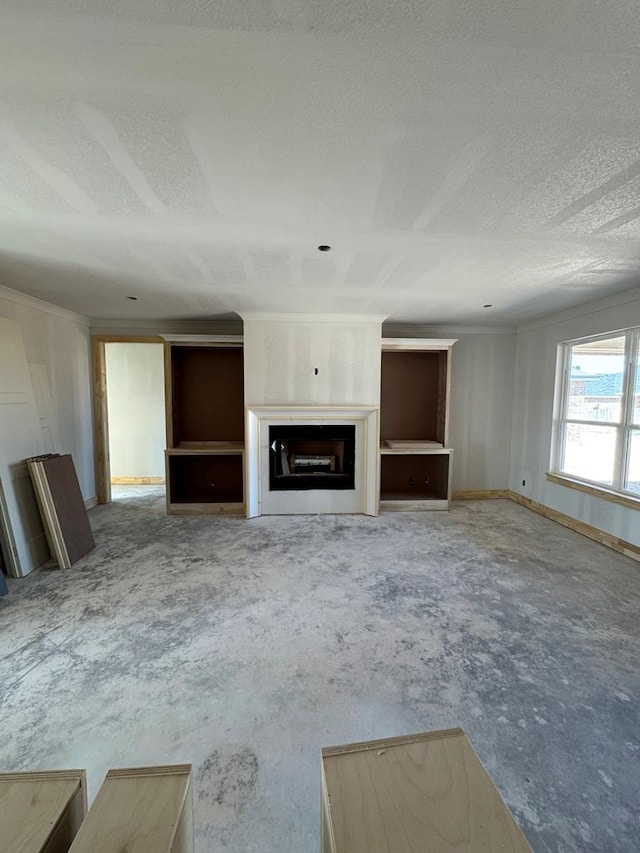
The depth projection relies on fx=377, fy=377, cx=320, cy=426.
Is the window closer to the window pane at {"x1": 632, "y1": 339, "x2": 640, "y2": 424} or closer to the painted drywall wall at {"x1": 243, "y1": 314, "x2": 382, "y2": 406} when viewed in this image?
the window pane at {"x1": 632, "y1": 339, "x2": 640, "y2": 424}

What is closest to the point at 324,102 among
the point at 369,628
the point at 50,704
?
the point at 369,628

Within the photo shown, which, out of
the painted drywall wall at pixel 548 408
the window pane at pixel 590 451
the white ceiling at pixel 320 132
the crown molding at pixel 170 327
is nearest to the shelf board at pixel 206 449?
Result: the crown molding at pixel 170 327

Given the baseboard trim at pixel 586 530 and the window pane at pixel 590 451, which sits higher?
the window pane at pixel 590 451

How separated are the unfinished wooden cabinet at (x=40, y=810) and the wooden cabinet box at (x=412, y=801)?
44 cm

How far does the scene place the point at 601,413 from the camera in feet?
13.5

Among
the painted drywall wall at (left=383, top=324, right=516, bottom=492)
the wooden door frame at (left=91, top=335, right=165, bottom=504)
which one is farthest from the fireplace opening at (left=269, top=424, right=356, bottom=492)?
the wooden door frame at (left=91, top=335, right=165, bottom=504)

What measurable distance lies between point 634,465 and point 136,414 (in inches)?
276

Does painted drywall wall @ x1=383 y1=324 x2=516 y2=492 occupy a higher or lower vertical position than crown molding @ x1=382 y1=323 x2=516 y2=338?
lower

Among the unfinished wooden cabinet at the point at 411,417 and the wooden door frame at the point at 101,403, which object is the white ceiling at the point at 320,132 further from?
the unfinished wooden cabinet at the point at 411,417

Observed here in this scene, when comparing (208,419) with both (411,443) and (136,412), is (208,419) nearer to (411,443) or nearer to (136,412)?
(136,412)

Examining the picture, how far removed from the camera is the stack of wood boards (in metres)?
3.45

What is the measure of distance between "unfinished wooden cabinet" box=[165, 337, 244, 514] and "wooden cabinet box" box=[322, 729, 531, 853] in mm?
4623

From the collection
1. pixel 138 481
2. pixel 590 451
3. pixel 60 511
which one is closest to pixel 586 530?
pixel 590 451

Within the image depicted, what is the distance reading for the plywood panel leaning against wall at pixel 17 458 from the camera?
3.23 m
